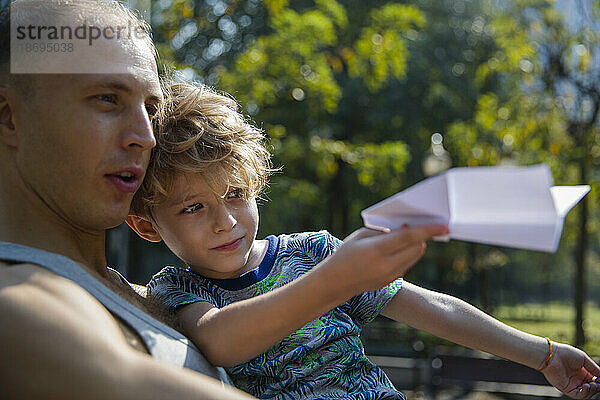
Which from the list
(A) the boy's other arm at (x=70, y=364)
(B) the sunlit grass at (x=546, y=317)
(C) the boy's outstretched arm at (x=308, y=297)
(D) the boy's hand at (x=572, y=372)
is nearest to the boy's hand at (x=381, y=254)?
(C) the boy's outstretched arm at (x=308, y=297)

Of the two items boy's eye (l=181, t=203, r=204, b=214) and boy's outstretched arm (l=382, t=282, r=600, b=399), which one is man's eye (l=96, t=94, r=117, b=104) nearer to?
boy's eye (l=181, t=203, r=204, b=214)

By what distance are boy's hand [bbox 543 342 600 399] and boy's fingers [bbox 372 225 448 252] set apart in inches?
35.8

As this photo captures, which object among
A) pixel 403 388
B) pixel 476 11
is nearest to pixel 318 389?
pixel 403 388

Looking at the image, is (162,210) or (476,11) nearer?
(162,210)

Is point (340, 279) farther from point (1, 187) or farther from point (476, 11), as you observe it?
point (476, 11)

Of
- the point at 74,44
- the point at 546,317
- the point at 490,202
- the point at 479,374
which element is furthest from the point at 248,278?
the point at 546,317

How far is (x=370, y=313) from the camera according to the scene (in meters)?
1.78

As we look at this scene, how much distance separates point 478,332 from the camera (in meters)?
1.72

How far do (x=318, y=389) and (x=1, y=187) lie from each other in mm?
828

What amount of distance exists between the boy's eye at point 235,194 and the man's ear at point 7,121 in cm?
51

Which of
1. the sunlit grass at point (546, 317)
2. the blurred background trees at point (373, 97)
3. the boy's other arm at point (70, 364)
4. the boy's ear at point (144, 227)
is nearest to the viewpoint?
the boy's other arm at point (70, 364)

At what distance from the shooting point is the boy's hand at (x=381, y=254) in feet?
3.59

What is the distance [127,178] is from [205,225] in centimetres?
26

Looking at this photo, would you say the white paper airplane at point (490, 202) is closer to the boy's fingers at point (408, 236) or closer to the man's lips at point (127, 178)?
the boy's fingers at point (408, 236)
